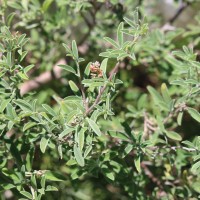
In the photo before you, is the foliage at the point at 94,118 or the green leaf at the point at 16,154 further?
the green leaf at the point at 16,154

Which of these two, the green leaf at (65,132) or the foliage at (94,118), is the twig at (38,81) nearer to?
the foliage at (94,118)

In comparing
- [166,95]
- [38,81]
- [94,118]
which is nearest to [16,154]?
[94,118]

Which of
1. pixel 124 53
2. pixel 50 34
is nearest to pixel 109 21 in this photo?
pixel 50 34

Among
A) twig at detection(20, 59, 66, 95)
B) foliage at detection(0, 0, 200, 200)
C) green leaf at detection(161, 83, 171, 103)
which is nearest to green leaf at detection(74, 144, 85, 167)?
foliage at detection(0, 0, 200, 200)

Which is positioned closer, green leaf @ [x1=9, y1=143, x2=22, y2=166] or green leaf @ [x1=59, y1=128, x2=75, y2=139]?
green leaf @ [x1=59, y1=128, x2=75, y2=139]

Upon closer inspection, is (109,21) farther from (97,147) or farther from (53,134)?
(53,134)

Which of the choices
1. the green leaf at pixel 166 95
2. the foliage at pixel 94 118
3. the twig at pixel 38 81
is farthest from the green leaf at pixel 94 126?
the twig at pixel 38 81

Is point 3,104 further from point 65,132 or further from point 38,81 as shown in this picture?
point 38,81

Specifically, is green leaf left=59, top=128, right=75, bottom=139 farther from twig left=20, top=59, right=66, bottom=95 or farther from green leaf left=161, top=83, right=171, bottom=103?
twig left=20, top=59, right=66, bottom=95
